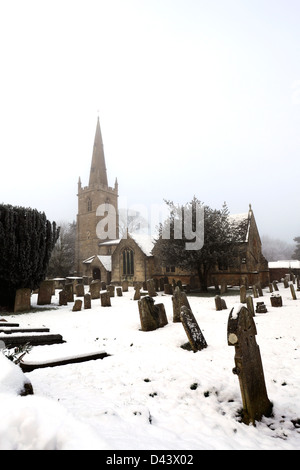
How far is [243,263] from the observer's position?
2477 cm

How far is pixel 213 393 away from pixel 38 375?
284cm

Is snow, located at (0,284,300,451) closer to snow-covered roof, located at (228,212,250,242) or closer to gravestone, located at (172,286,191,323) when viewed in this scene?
gravestone, located at (172,286,191,323)

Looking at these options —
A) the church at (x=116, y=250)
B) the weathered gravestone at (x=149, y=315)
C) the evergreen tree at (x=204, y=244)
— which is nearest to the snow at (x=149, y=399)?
the weathered gravestone at (x=149, y=315)

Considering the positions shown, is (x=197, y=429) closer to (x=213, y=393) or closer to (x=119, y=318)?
(x=213, y=393)

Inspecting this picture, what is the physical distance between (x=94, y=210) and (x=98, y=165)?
30.4 feet

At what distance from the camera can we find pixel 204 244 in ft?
64.8

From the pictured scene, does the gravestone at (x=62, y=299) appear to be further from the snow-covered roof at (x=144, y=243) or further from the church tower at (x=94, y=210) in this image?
the church tower at (x=94, y=210)

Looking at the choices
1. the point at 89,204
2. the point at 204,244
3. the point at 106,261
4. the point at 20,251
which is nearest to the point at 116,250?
the point at 106,261

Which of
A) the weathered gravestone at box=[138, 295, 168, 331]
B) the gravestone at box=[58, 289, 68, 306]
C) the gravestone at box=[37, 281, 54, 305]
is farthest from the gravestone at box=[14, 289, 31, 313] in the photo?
the weathered gravestone at box=[138, 295, 168, 331]

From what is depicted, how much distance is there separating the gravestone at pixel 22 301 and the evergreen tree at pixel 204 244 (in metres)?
10.7

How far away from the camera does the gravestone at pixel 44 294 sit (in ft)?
48.1

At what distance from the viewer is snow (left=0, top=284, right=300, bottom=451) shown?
5.86 feet

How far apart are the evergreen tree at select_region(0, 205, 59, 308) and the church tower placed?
27555mm

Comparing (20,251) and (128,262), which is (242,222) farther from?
(20,251)
